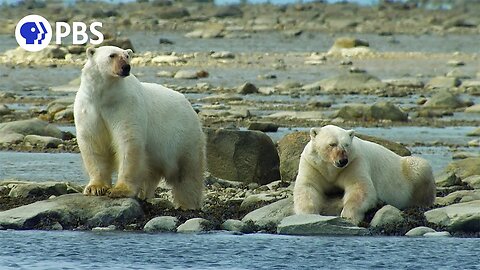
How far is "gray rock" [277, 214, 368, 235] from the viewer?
12.7 metres

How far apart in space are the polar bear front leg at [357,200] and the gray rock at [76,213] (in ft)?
6.45

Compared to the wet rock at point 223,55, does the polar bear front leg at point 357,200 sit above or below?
below

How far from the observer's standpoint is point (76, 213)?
1316 cm

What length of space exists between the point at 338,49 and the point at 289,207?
132 ft

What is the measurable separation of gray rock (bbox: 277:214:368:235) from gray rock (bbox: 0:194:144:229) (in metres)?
1.49

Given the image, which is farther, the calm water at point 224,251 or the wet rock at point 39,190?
the wet rock at point 39,190

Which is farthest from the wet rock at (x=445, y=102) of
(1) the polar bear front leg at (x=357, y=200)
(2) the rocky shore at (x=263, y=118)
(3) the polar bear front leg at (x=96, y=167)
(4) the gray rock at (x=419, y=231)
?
(3) the polar bear front leg at (x=96, y=167)

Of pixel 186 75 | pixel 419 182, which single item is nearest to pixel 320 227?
pixel 419 182

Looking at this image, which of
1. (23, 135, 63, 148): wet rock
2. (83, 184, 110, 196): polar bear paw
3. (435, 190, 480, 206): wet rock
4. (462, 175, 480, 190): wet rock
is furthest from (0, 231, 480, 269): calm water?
(23, 135, 63, 148): wet rock

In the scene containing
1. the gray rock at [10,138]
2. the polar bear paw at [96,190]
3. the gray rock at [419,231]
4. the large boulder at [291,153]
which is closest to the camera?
the gray rock at [419,231]

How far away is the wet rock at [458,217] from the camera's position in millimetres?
12891

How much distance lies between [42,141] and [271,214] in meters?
7.95

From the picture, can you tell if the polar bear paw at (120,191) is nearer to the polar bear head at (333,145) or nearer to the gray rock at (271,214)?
the gray rock at (271,214)

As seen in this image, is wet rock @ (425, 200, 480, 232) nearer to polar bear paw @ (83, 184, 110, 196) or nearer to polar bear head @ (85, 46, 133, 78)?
polar bear paw @ (83, 184, 110, 196)
